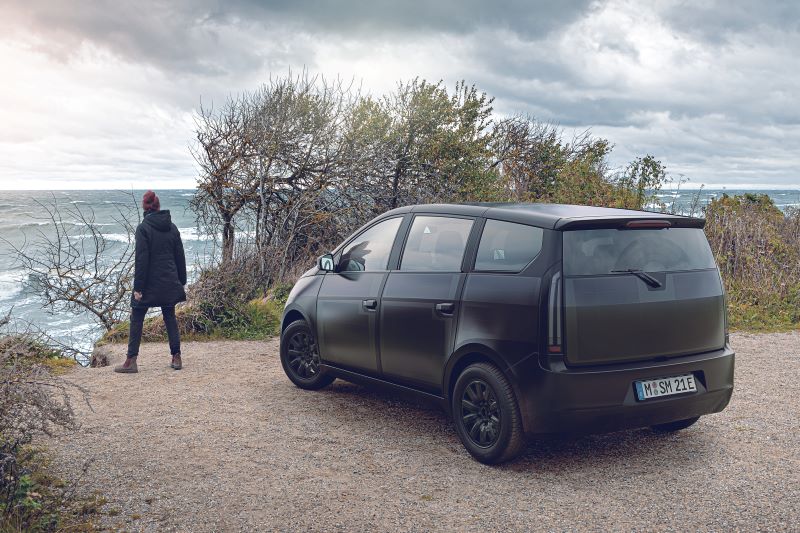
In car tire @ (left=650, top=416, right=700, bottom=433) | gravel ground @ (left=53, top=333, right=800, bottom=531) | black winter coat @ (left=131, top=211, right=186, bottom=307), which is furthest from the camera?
black winter coat @ (left=131, top=211, right=186, bottom=307)

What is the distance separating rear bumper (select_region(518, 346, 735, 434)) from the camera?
190 inches

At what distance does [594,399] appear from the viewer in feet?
16.0

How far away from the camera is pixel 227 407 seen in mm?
6996

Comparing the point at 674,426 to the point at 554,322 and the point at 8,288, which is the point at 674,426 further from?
the point at 8,288

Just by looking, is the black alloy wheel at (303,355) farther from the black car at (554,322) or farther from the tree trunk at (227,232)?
the tree trunk at (227,232)

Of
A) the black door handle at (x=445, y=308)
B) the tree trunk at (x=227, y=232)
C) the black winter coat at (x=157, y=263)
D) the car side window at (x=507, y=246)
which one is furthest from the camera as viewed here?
the tree trunk at (x=227, y=232)

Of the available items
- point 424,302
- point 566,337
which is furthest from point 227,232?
point 566,337

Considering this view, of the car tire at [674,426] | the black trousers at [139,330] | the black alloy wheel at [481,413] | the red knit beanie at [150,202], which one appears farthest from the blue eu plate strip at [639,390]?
the red knit beanie at [150,202]

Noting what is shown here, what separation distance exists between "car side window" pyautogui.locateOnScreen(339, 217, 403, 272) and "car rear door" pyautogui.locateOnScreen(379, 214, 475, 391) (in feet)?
0.82

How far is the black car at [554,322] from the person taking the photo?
4.88 meters

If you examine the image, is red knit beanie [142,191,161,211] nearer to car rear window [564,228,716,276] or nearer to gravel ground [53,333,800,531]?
gravel ground [53,333,800,531]

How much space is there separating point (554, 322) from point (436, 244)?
1468 mm

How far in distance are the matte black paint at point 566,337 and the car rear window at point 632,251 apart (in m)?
0.07

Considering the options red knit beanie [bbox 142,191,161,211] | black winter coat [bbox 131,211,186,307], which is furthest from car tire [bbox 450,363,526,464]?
red knit beanie [bbox 142,191,161,211]
